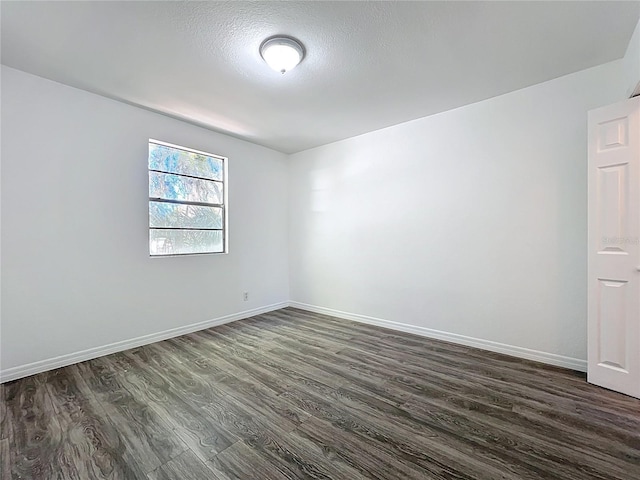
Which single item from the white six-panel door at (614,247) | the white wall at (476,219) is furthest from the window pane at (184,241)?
the white six-panel door at (614,247)

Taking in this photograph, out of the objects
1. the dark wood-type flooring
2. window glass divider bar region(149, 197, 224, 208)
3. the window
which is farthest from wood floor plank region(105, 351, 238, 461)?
window glass divider bar region(149, 197, 224, 208)

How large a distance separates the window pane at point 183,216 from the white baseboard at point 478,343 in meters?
2.27

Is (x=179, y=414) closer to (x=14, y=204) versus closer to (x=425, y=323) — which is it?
(x=14, y=204)

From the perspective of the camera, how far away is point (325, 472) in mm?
1443

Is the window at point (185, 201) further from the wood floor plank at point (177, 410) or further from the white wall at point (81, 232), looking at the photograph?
the wood floor plank at point (177, 410)

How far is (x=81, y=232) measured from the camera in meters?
2.80

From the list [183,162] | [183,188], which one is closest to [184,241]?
[183,188]

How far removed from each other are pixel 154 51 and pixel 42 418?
280 cm

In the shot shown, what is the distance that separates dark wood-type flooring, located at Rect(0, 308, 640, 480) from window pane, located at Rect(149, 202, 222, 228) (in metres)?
1.57

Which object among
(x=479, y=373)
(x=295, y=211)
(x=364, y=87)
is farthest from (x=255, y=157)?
(x=479, y=373)

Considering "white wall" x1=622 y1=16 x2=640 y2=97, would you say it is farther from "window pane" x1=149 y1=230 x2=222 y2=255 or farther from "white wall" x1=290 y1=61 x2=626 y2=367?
"window pane" x1=149 y1=230 x2=222 y2=255

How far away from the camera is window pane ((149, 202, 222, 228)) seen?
11.2 feet

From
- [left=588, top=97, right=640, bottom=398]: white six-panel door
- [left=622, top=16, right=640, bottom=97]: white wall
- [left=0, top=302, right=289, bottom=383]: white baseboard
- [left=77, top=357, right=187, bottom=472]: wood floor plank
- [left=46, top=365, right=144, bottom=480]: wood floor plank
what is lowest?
[left=46, top=365, right=144, bottom=480]: wood floor plank

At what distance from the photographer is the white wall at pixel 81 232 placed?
2451 mm
